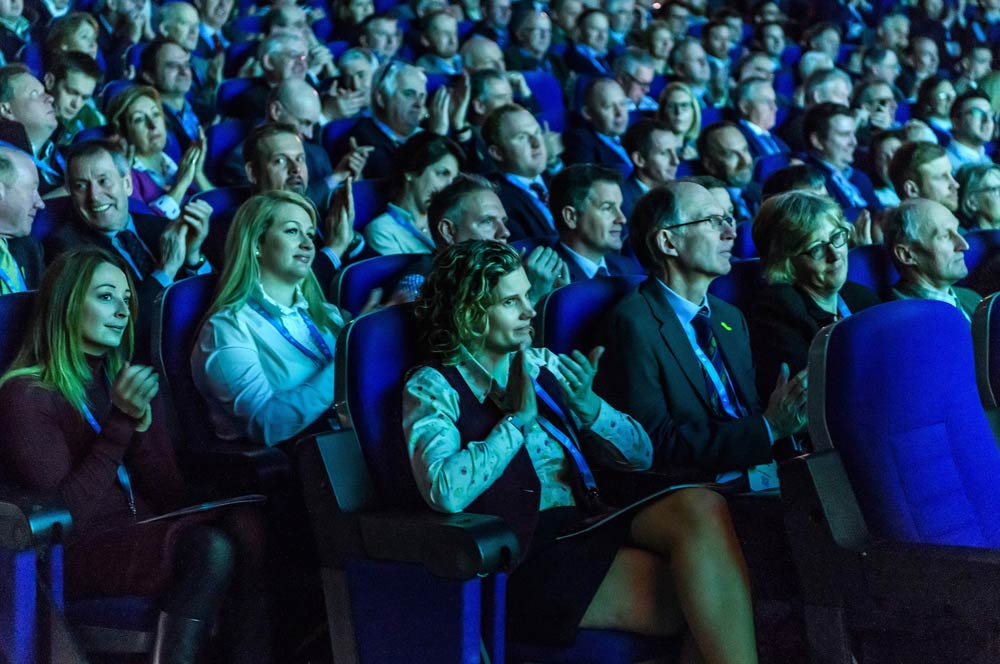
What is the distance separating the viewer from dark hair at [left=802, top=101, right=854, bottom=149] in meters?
4.84

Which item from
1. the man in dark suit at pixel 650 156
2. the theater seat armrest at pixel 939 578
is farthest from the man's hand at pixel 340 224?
the theater seat armrest at pixel 939 578

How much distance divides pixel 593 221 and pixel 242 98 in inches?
79.7

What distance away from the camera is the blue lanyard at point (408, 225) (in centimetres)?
338

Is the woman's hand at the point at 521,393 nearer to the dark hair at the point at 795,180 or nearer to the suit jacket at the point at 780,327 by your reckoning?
the suit jacket at the point at 780,327

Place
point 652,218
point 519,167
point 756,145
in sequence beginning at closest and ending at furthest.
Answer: point 652,218
point 519,167
point 756,145

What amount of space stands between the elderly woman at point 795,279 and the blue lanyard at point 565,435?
65cm

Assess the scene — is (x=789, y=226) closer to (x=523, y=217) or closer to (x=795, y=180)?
(x=795, y=180)

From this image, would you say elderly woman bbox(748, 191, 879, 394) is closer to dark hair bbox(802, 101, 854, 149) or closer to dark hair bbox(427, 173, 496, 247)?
dark hair bbox(427, 173, 496, 247)

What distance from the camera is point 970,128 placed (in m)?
5.43

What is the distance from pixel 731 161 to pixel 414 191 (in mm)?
1376

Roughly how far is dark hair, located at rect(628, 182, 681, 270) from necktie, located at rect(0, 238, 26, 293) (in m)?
1.24

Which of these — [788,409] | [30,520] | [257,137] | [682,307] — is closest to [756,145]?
[257,137]

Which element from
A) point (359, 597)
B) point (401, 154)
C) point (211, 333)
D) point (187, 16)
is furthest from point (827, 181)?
point (359, 597)

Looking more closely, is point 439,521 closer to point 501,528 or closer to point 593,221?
point 501,528
